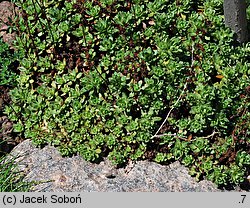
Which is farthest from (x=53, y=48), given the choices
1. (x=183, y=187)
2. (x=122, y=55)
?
(x=183, y=187)

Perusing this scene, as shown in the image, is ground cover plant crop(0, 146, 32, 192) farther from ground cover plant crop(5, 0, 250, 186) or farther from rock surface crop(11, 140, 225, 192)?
ground cover plant crop(5, 0, 250, 186)

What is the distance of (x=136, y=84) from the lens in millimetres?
4812

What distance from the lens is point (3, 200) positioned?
4.65 meters

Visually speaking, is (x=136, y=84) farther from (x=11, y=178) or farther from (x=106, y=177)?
(x=11, y=178)

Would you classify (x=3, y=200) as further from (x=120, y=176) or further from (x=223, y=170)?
(x=223, y=170)

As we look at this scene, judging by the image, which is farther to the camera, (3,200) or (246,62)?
(246,62)

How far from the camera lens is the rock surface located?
4.77 meters

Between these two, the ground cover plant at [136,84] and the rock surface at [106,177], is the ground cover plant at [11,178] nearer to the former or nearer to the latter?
the rock surface at [106,177]

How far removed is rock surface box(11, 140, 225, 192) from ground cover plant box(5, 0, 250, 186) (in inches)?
3.1

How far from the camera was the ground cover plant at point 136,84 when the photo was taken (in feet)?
15.7

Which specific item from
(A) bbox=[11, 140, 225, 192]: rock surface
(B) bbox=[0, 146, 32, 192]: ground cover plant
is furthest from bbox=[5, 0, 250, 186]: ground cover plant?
(B) bbox=[0, 146, 32, 192]: ground cover plant

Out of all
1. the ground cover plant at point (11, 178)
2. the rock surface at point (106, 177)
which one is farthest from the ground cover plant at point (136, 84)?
the ground cover plant at point (11, 178)

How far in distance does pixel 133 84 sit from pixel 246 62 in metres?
0.90

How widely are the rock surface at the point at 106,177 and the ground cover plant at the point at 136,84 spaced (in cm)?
8
